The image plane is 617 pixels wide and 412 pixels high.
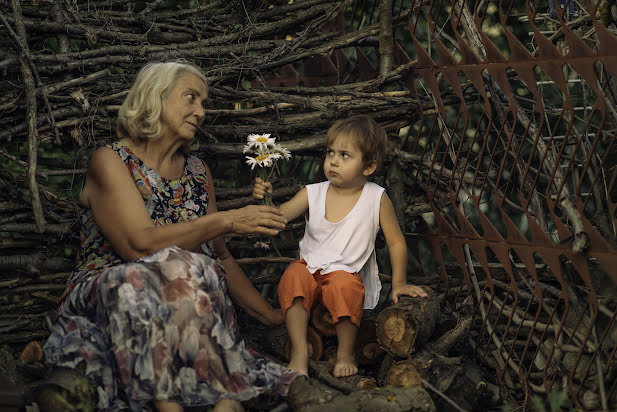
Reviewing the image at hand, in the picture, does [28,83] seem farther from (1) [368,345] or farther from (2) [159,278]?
(1) [368,345]

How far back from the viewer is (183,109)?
3.46 m

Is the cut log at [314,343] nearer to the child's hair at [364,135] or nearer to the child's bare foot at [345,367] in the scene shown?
the child's bare foot at [345,367]

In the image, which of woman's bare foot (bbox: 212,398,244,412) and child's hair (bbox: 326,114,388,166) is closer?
woman's bare foot (bbox: 212,398,244,412)

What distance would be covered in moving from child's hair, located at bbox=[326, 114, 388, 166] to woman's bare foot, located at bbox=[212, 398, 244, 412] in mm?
1361

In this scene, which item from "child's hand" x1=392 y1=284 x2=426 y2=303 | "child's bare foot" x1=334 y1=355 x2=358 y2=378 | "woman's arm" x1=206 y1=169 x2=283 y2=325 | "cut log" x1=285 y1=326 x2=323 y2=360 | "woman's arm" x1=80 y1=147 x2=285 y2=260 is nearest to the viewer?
"woman's arm" x1=80 y1=147 x2=285 y2=260

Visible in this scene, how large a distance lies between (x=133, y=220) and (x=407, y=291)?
1.30m

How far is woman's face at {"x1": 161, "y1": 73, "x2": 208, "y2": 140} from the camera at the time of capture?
3447 mm

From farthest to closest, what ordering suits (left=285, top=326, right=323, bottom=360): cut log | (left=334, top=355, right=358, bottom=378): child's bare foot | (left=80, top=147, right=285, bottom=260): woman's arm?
1. (left=285, top=326, right=323, bottom=360): cut log
2. (left=334, top=355, right=358, bottom=378): child's bare foot
3. (left=80, top=147, right=285, bottom=260): woman's arm

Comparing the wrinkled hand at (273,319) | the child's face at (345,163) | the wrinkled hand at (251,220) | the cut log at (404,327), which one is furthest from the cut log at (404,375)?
the child's face at (345,163)

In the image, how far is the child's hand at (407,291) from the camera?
11.6 feet

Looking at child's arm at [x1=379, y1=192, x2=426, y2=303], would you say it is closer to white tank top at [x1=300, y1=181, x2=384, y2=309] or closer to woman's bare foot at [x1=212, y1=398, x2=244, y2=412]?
white tank top at [x1=300, y1=181, x2=384, y2=309]

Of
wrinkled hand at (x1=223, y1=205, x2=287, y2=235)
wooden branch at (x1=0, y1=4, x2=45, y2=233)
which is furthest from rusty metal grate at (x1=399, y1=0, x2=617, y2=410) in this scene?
wooden branch at (x1=0, y1=4, x2=45, y2=233)

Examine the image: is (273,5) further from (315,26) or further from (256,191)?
(256,191)

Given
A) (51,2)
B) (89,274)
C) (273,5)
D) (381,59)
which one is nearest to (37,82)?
(51,2)
